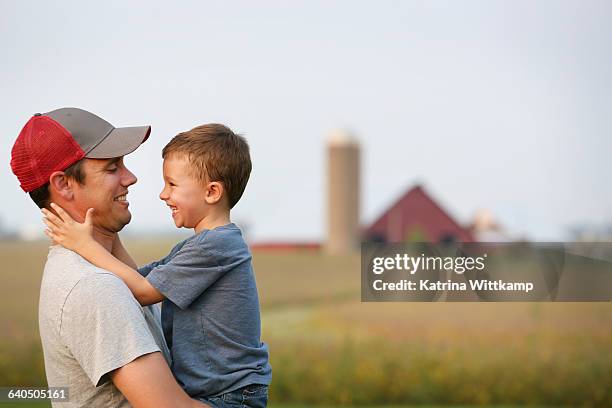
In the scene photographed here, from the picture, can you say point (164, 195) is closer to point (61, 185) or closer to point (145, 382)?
point (61, 185)

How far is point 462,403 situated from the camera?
8547 mm

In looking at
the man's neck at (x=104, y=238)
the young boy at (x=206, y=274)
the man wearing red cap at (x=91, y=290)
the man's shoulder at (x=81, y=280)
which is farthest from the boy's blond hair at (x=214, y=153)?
the man's shoulder at (x=81, y=280)

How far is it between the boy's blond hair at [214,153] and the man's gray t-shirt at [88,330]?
41 centimetres

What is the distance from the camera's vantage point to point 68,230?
2.09 m

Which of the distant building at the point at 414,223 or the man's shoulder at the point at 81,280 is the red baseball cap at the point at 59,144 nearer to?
the man's shoulder at the point at 81,280

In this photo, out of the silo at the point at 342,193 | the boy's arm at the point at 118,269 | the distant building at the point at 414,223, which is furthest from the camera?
the silo at the point at 342,193

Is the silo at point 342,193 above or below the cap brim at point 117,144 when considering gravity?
below

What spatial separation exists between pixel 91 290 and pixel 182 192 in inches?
17.7

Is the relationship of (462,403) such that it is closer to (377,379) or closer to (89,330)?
(377,379)

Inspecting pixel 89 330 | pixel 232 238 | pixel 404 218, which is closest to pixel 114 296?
pixel 89 330

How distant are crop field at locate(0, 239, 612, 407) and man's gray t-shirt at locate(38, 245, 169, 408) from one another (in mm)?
6586

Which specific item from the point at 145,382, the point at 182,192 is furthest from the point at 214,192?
the point at 145,382

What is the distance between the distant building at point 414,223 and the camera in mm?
10281

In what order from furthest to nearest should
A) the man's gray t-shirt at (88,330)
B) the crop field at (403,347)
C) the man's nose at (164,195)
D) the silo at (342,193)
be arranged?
the silo at (342,193) → the crop field at (403,347) → the man's nose at (164,195) → the man's gray t-shirt at (88,330)
